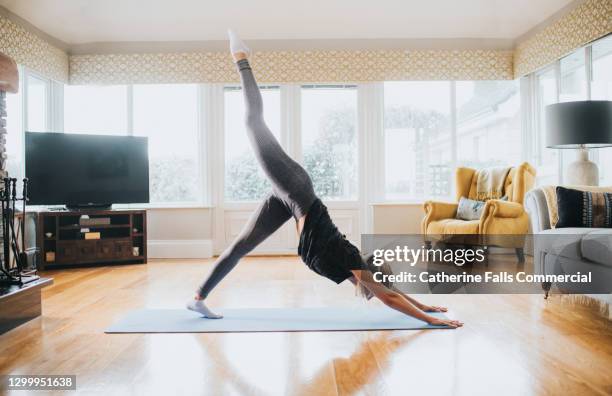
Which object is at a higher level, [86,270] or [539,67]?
[539,67]

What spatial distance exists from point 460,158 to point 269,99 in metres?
2.50

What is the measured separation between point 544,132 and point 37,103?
570cm

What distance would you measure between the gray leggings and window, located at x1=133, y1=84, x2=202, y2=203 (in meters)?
3.39

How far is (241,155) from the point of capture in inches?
229

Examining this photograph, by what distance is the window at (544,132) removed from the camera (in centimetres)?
498

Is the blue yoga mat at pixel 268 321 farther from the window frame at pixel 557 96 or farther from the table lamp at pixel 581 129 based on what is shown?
the window frame at pixel 557 96

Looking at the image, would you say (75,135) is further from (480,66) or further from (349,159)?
(480,66)

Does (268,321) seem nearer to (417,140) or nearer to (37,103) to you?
(417,140)

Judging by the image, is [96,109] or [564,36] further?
[96,109]

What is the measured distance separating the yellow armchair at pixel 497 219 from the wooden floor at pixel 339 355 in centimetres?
126

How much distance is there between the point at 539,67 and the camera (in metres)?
5.00

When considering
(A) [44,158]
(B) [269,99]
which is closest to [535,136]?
(B) [269,99]

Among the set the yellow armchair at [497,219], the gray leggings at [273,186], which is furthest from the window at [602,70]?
the gray leggings at [273,186]

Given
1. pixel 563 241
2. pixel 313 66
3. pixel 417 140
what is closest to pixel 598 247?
pixel 563 241
